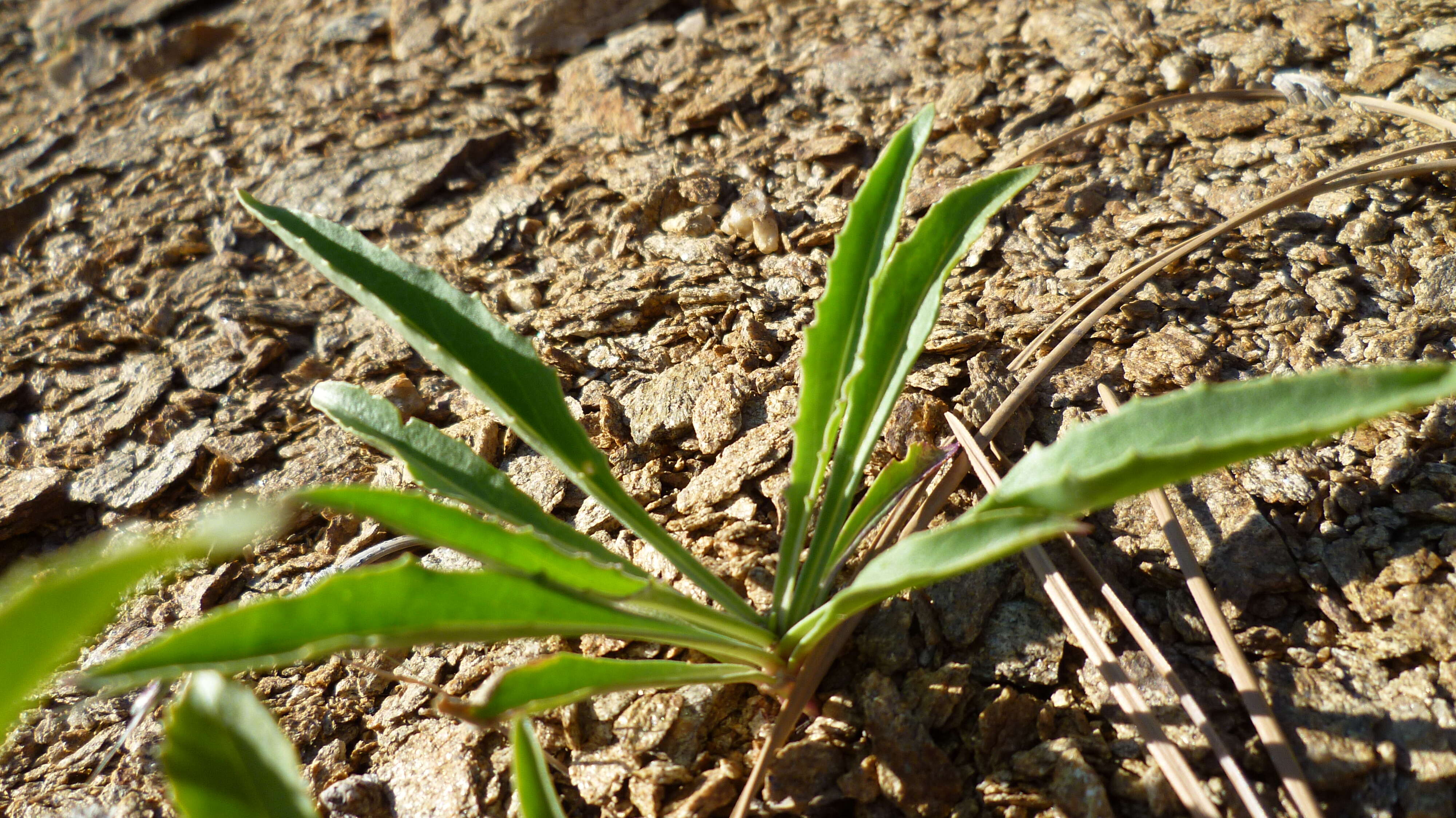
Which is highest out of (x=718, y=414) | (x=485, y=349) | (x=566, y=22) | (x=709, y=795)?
(x=566, y=22)

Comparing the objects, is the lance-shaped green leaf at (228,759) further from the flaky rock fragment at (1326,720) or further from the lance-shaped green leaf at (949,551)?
the flaky rock fragment at (1326,720)

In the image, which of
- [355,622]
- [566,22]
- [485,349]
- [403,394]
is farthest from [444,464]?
[566,22]

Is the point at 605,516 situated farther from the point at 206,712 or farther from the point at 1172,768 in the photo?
the point at 1172,768

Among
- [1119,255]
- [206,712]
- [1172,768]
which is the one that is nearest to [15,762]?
[206,712]

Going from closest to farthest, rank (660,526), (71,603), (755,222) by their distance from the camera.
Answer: (71,603), (660,526), (755,222)

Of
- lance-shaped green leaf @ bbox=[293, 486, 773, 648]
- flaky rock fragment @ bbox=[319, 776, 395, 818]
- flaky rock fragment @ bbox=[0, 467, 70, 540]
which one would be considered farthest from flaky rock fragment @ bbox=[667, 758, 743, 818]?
flaky rock fragment @ bbox=[0, 467, 70, 540]

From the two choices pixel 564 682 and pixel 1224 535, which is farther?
pixel 1224 535

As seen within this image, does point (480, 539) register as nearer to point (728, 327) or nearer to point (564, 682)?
point (564, 682)
